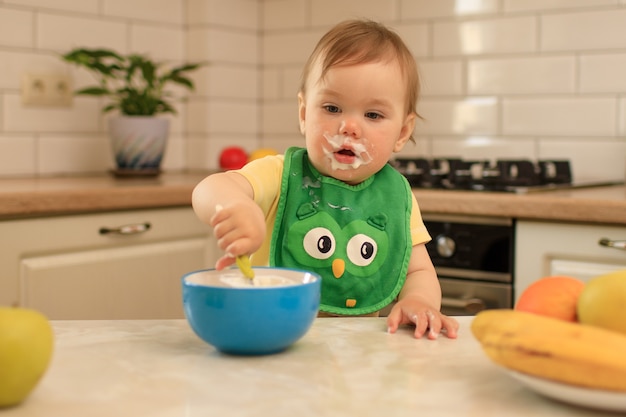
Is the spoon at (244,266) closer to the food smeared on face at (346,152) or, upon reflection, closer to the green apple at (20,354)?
the green apple at (20,354)

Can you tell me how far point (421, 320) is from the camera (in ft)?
2.80

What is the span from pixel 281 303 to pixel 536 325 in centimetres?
22

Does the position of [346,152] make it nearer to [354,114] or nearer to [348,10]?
[354,114]

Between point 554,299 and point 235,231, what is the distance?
11.1 inches

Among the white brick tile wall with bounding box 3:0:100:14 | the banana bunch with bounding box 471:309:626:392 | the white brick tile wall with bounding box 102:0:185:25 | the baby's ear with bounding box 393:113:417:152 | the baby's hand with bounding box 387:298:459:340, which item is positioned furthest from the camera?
the white brick tile wall with bounding box 102:0:185:25

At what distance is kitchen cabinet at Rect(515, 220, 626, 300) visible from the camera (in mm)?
1711

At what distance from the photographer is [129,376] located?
656mm

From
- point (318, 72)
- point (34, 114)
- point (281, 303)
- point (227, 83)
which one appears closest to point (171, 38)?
point (227, 83)

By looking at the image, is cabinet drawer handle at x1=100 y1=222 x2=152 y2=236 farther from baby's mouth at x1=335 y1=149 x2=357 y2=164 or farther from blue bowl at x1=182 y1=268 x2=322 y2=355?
blue bowl at x1=182 y1=268 x2=322 y2=355

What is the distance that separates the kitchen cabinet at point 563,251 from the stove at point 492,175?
151mm

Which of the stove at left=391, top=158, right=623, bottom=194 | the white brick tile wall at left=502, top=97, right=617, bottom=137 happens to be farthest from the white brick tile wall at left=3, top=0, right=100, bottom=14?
the white brick tile wall at left=502, top=97, right=617, bottom=137

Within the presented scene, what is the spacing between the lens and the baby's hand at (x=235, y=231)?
2.45ft

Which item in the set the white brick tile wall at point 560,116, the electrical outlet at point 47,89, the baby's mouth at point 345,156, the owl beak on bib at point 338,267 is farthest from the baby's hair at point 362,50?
the electrical outlet at point 47,89

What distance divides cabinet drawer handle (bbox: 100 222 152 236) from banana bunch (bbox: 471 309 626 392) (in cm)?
141
